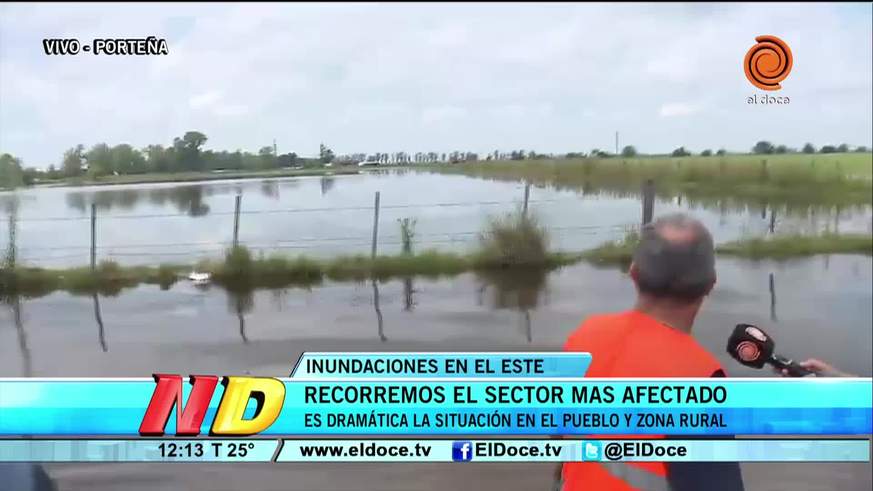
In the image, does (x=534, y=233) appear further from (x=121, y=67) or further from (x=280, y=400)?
(x=121, y=67)

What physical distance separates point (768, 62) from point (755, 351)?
82cm

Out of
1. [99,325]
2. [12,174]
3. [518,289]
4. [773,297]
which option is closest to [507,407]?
[518,289]

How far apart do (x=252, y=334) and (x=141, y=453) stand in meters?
0.46

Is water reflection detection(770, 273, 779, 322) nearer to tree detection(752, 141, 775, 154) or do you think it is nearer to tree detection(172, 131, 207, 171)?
tree detection(752, 141, 775, 154)

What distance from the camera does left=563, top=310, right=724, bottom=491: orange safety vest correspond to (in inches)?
79.7

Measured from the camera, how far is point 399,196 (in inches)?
80.5

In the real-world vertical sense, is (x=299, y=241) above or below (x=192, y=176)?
below

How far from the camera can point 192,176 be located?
201 cm

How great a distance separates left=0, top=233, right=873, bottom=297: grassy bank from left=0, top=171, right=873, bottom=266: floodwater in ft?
0.10

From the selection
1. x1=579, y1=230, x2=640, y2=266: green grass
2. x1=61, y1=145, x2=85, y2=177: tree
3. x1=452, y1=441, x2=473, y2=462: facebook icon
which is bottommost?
x1=452, y1=441, x2=473, y2=462: facebook icon

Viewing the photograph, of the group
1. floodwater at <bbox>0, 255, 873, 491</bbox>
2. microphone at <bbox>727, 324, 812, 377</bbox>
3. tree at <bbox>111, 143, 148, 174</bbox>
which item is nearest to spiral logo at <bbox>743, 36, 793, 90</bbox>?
floodwater at <bbox>0, 255, 873, 491</bbox>

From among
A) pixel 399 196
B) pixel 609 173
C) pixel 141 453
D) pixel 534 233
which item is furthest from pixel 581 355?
pixel 141 453

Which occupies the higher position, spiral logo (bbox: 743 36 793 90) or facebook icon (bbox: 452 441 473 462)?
spiral logo (bbox: 743 36 793 90)

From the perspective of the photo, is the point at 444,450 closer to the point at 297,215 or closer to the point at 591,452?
the point at 591,452
